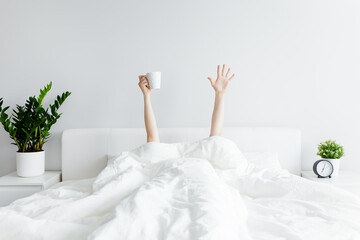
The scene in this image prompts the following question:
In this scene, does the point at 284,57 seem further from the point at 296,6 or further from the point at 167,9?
the point at 167,9

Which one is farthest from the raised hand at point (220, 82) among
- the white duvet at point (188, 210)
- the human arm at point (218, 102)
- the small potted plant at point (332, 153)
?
the small potted plant at point (332, 153)

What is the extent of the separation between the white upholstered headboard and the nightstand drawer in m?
0.33

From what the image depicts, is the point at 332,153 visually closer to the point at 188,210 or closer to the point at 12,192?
the point at 188,210

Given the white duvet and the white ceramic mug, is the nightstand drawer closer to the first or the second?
the white duvet

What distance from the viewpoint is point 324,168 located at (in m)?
2.38

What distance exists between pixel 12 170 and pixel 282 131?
2.35 meters

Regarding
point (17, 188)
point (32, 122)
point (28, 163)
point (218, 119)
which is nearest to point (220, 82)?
point (218, 119)

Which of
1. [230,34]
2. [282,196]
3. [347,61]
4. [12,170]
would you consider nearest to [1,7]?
[12,170]

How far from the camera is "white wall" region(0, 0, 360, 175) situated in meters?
2.68

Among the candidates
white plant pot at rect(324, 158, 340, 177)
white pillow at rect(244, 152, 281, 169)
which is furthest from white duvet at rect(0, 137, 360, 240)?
white plant pot at rect(324, 158, 340, 177)

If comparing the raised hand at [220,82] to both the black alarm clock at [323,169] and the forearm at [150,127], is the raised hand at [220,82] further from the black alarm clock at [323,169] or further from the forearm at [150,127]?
the black alarm clock at [323,169]

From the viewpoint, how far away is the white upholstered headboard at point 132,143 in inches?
101

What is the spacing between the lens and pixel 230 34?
8.80 ft

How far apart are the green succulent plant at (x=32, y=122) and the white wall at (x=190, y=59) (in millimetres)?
176
